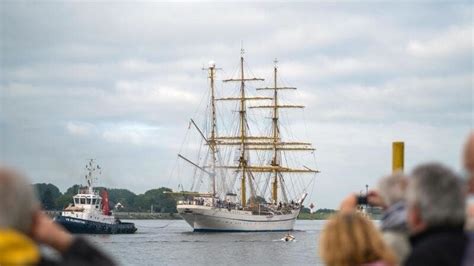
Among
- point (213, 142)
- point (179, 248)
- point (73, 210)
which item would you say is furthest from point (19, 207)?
point (213, 142)

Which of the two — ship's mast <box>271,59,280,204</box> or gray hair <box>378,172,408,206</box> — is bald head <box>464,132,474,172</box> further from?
ship's mast <box>271,59,280,204</box>

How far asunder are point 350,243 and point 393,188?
23.3 inches

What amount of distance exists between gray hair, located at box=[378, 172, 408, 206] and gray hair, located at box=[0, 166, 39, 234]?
189cm

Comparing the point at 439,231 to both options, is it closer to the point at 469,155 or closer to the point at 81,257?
the point at 469,155

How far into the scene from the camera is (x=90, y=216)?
9844cm

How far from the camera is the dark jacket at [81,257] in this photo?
3809 millimetres

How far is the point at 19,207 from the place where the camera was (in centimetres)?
374

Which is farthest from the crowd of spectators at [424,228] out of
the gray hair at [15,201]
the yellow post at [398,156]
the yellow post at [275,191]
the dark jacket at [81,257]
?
the yellow post at [275,191]

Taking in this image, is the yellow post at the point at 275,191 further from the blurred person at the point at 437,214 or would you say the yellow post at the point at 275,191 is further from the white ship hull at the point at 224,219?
the blurred person at the point at 437,214

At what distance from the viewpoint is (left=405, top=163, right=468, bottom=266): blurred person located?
4230mm

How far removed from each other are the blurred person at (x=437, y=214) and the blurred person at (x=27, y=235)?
4.46 feet

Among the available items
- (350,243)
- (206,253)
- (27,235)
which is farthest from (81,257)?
(206,253)

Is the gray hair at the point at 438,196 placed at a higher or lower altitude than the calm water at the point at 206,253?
higher

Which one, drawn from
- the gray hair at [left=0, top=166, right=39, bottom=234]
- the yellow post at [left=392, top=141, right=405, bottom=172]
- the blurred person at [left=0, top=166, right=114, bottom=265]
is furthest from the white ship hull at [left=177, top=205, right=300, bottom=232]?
the gray hair at [left=0, top=166, right=39, bottom=234]
